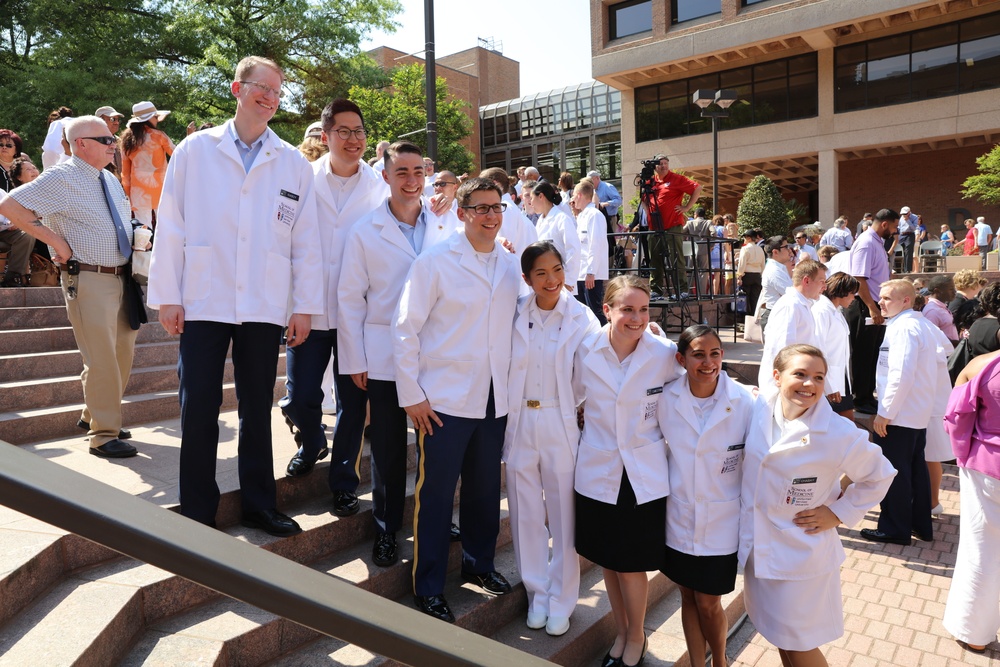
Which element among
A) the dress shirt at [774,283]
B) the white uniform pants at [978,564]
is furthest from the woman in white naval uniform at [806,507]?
the dress shirt at [774,283]

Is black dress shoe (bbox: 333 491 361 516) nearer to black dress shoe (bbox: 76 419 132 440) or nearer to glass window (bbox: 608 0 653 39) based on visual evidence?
black dress shoe (bbox: 76 419 132 440)

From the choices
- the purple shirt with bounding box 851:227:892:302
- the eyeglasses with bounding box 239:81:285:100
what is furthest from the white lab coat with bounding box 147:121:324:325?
the purple shirt with bounding box 851:227:892:302

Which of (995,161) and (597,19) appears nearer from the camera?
(995,161)

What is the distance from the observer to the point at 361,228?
3.67m

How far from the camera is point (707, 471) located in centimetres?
327

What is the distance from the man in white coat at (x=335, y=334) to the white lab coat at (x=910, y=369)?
14.0ft

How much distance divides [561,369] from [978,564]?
9.54 feet

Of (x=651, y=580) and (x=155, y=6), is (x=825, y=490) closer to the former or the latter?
(x=651, y=580)

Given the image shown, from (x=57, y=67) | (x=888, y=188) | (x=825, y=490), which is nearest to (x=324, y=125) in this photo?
(x=825, y=490)

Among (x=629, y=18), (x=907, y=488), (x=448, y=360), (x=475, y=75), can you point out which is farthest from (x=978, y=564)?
(x=475, y=75)

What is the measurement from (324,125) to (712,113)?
13.3 m

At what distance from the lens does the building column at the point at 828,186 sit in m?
27.4

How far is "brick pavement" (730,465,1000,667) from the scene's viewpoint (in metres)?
4.16

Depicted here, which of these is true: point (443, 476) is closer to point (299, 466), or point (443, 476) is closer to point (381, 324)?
point (381, 324)
